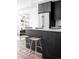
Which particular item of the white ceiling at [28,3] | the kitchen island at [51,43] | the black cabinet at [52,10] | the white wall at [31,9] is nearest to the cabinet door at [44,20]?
the black cabinet at [52,10]

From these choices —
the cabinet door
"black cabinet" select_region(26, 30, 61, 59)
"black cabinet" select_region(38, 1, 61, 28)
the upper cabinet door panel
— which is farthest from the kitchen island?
the upper cabinet door panel

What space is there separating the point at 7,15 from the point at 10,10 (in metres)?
0.03

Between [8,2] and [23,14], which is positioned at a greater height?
[23,14]

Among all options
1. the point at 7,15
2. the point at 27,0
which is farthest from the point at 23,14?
the point at 7,15

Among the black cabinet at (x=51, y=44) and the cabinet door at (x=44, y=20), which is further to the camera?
the cabinet door at (x=44, y=20)

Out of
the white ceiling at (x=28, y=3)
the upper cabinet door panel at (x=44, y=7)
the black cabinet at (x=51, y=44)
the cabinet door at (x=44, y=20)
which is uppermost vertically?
the white ceiling at (x=28, y=3)

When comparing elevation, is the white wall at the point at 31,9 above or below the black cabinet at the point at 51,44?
above

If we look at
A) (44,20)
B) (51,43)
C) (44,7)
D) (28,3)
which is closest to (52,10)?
(44,7)

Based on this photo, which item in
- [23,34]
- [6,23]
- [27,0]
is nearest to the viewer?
[6,23]

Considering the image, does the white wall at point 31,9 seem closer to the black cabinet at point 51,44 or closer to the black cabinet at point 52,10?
the black cabinet at point 52,10

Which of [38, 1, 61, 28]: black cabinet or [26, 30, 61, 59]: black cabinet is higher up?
[38, 1, 61, 28]: black cabinet

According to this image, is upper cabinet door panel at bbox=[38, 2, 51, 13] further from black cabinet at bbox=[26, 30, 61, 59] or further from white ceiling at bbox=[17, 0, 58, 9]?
black cabinet at bbox=[26, 30, 61, 59]
